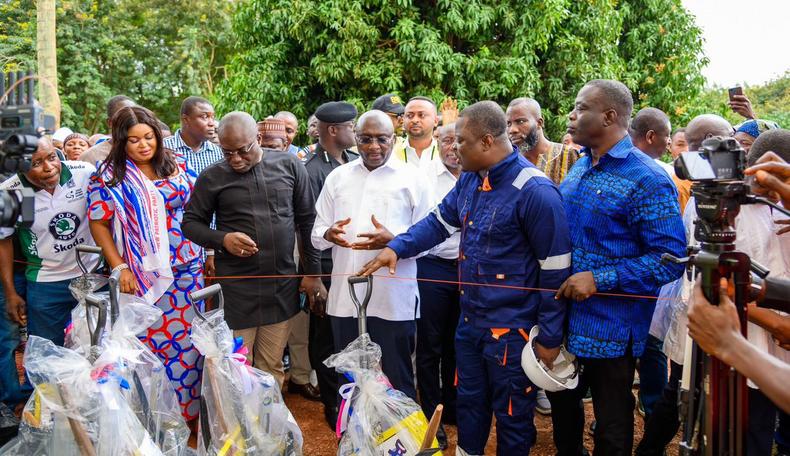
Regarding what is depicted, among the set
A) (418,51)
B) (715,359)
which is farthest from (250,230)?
(418,51)

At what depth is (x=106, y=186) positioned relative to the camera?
4.08 m

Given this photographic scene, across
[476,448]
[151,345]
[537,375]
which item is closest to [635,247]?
[537,375]

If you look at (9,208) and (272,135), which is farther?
(272,135)

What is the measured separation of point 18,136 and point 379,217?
2.09m

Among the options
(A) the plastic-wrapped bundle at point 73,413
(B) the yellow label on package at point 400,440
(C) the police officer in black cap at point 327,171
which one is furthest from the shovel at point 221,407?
(C) the police officer in black cap at point 327,171

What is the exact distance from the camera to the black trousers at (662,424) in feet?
12.5

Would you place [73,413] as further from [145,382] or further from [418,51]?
[418,51]

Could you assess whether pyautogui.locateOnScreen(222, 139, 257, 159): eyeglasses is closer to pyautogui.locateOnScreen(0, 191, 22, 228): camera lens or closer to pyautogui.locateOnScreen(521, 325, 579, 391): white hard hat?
pyautogui.locateOnScreen(0, 191, 22, 228): camera lens

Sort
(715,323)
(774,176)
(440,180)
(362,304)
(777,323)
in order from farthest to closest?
(440,180)
(362,304)
(777,323)
(774,176)
(715,323)

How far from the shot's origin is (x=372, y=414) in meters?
3.26

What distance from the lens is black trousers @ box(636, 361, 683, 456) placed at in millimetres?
3805

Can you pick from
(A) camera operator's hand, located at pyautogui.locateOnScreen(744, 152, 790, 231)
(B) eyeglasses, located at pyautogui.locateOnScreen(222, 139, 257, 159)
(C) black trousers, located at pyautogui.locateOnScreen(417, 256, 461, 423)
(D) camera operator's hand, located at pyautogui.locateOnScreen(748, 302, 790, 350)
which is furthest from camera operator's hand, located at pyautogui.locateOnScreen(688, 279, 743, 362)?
(B) eyeglasses, located at pyautogui.locateOnScreen(222, 139, 257, 159)

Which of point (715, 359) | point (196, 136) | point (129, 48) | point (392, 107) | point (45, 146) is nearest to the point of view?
point (715, 359)

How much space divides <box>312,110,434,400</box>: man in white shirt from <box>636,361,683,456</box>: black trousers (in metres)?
1.44
